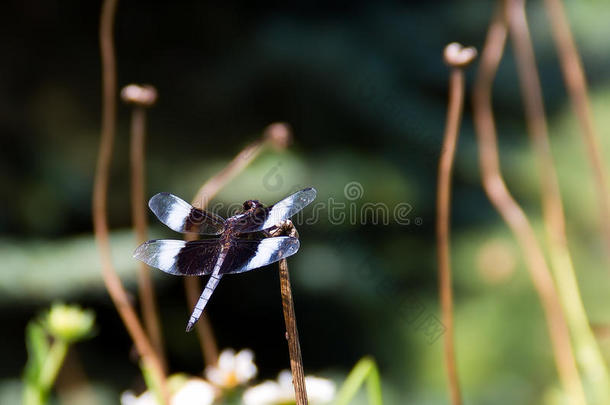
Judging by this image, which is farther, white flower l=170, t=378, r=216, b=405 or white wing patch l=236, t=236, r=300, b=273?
white flower l=170, t=378, r=216, b=405

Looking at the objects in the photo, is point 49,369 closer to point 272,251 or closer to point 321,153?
point 272,251

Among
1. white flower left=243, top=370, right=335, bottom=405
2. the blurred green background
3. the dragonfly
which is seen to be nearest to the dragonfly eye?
the dragonfly

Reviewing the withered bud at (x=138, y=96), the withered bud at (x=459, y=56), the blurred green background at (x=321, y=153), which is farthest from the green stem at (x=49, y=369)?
the blurred green background at (x=321, y=153)

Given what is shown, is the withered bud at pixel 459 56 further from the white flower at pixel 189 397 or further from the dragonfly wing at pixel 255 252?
the white flower at pixel 189 397

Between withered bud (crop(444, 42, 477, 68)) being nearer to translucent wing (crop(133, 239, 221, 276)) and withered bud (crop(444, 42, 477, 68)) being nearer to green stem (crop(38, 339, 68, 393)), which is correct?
translucent wing (crop(133, 239, 221, 276))

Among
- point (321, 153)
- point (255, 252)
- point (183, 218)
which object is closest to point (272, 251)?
point (255, 252)

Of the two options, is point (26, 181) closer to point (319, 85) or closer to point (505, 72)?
point (319, 85)

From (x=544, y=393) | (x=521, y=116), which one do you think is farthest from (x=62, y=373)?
(x=521, y=116)
